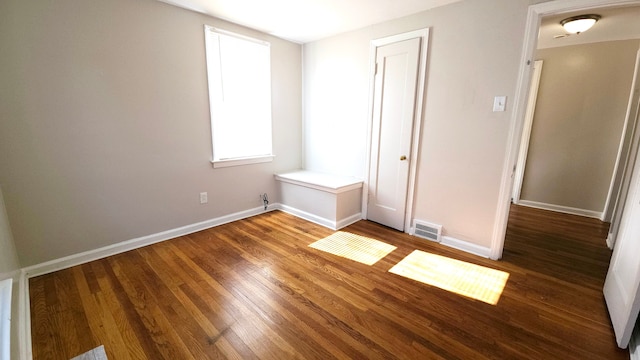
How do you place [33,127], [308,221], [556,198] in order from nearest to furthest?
[33,127]
[308,221]
[556,198]

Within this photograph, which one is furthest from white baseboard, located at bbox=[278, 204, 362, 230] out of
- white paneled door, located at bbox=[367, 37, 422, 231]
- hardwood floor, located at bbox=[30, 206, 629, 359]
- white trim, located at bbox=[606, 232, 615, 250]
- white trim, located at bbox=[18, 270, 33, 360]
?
white trim, located at bbox=[606, 232, 615, 250]

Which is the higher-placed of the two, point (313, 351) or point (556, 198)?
point (556, 198)

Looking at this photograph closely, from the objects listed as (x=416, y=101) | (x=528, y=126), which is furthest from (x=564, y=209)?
(x=416, y=101)

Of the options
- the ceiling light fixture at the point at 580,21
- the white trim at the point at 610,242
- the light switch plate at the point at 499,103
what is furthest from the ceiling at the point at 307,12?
the white trim at the point at 610,242

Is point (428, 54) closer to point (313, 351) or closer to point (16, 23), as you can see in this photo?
point (313, 351)

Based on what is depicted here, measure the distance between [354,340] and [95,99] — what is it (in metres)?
2.72

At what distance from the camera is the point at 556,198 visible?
380 cm

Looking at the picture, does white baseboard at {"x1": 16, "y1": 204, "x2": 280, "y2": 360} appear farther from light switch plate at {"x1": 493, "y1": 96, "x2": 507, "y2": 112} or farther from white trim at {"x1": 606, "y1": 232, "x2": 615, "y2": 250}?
white trim at {"x1": 606, "y1": 232, "x2": 615, "y2": 250}

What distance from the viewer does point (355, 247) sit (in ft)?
8.63

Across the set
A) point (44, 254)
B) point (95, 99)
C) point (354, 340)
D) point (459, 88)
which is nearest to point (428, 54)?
point (459, 88)

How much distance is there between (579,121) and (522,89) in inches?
92.5

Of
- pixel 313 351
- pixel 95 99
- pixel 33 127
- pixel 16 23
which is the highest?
pixel 16 23

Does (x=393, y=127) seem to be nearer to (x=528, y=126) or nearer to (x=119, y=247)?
(x=528, y=126)

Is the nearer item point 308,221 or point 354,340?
point 354,340
